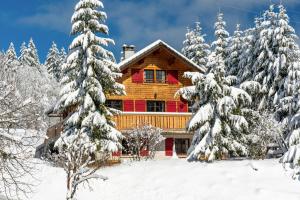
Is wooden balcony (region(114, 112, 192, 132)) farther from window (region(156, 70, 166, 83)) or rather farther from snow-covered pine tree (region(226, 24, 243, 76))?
snow-covered pine tree (region(226, 24, 243, 76))

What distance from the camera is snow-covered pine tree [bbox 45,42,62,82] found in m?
94.3

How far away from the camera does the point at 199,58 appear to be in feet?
170

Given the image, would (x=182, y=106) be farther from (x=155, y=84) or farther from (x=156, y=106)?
(x=155, y=84)

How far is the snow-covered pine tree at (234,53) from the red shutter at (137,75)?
931 cm

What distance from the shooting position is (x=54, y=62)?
9681cm

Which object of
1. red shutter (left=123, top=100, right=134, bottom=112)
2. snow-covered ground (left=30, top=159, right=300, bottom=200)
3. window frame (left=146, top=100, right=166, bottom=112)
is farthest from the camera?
window frame (left=146, top=100, right=166, bottom=112)

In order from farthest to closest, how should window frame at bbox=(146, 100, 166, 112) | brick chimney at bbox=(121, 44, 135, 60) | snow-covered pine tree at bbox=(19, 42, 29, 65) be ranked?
snow-covered pine tree at bbox=(19, 42, 29, 65), brick chimney at bbox=(121, 44, 135, 60), window frame at bbox=(146, 100, 166, 112)

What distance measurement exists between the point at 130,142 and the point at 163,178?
27.1 feet

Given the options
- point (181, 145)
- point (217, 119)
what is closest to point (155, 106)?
point (181, 145)

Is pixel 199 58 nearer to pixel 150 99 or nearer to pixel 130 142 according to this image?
pixel 150 99

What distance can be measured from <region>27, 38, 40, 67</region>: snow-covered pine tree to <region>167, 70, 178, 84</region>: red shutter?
59.9 m

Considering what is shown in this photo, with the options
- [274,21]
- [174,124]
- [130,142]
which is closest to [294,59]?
[274,21]

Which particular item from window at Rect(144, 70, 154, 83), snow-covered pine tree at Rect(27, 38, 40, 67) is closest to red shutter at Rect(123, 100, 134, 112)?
window at Rect(144, 70, 154, 83)

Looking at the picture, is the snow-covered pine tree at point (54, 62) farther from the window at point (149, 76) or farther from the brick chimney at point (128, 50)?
the window at point (149, 76)
